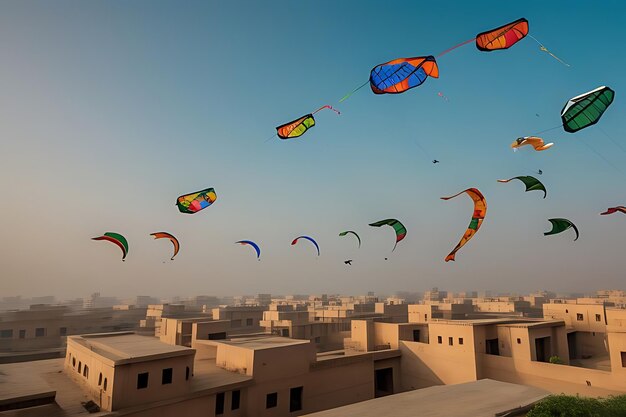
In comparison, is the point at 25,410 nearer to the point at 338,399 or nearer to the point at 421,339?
the point at 338,399

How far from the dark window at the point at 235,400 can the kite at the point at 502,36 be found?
22.9 m

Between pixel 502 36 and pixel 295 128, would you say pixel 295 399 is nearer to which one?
pixel 295 128

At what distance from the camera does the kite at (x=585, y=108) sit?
477 inches

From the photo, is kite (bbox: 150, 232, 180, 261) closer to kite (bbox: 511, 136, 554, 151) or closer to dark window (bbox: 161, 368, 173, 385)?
dark window (bbox: 161, 368, 173, 385)

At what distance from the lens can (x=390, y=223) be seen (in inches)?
1154

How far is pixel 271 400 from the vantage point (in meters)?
25.2

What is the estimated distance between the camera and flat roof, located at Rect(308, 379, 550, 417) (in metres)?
13.8

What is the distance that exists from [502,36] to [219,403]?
23.9 meters

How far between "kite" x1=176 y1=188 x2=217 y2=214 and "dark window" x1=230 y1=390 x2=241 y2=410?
12226mm

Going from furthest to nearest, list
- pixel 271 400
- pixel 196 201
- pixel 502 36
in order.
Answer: pixel 196 201
pixel 271 400
pixel 502 36

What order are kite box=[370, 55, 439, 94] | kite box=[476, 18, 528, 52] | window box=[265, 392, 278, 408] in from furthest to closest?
1. window box=[265, 392, 278, 408]
2. kite box=[370, 55, 439, 94]
3. kite box=[476, 18, 528, 52]

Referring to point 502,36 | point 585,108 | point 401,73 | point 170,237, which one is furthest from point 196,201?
point 585,108

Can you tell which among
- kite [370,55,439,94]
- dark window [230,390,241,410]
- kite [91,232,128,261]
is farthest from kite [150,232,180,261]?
kite [370,55,439,94]

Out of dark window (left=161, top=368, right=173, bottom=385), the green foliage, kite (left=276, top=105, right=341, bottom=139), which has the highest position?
kite (left=276, top=105, right=341, bottom=139)
